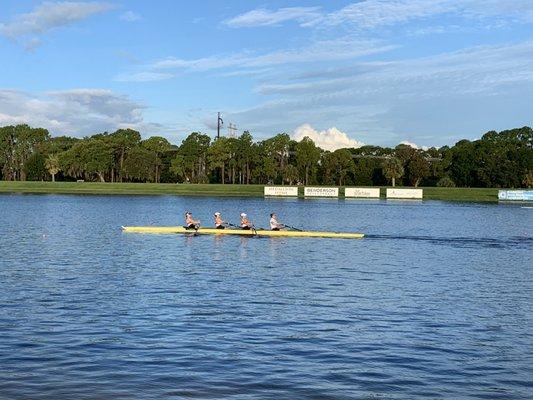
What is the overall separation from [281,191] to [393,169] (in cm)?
3450

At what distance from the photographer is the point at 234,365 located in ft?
53.3

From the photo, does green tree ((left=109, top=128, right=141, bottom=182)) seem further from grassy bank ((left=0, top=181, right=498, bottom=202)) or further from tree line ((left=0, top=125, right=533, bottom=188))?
grassy bank ((left=0, top=181, right=498, bottom=202))

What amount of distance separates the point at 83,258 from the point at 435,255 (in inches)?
799

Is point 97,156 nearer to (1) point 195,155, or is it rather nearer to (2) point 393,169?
(1) point 195,155

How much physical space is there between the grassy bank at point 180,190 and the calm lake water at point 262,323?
104 m

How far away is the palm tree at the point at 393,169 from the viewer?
164125 mm

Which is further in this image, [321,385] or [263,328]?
[263,328]

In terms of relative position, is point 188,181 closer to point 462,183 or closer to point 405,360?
point 462,183

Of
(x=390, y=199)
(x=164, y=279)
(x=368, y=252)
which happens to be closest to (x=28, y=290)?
(x=164, y=279)

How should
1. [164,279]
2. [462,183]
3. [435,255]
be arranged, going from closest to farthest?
[164,279]
[435,255]
[462,183]

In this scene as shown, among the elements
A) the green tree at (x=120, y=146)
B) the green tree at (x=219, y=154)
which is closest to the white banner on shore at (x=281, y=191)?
the green tree at (x=219, y=154)

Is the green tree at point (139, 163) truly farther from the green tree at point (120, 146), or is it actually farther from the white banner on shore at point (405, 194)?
the white banner on shore at point (405, 194)

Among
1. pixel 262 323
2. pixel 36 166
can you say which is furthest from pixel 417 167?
pixel 262 323

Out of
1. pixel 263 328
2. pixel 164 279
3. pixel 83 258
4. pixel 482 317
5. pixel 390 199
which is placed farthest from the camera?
pixel 390 199
